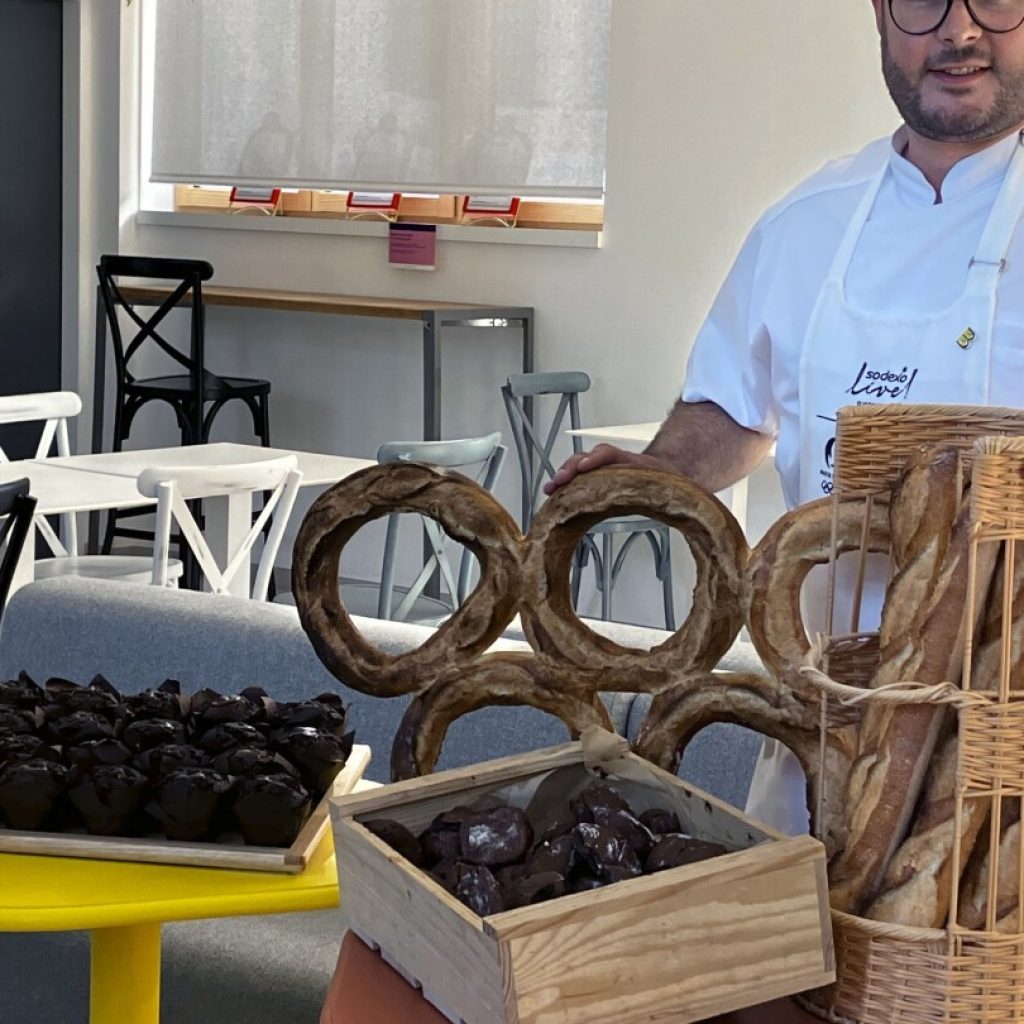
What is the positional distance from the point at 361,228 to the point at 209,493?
3.03 metres

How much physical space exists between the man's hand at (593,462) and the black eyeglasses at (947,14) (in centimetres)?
46

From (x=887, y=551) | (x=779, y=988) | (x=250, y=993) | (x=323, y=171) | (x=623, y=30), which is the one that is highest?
(x=623, y=30)

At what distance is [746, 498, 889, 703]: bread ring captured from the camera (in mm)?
1037

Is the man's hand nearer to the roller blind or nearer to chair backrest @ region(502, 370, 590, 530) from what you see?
chair backrest @ region(502, 370, 590, 530)

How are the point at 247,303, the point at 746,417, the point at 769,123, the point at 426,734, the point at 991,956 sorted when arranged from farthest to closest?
the point at 247,303 → the point at 769,123 → the point at 746,417 → the point at 426,734 → the point at 991,956

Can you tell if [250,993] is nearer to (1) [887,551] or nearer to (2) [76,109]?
(1) [887,551]

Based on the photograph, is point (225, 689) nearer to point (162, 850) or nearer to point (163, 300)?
point (162, 850)

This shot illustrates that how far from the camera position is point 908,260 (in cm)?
147

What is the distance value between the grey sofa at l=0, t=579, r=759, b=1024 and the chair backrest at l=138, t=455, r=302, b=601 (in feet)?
3.04

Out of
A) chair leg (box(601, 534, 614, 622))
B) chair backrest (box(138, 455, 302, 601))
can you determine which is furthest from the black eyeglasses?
chair leg (box(601, 534, 614, 622))

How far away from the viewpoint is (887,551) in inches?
39.8

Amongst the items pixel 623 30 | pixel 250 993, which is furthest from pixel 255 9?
pixel 250 993

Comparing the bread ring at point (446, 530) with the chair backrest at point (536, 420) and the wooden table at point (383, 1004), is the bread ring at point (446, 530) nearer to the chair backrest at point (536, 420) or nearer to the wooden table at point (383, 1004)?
the wooden table at point (383, 1004)

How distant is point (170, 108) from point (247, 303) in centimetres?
131
